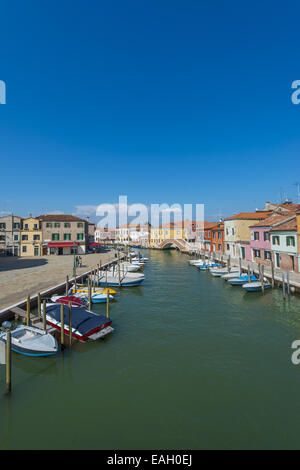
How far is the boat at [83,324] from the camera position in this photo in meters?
12.7

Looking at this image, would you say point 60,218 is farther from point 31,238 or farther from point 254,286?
point 254,286

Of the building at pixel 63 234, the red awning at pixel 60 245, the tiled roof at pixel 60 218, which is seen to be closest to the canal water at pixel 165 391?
A: the red awning at pixel 60 245

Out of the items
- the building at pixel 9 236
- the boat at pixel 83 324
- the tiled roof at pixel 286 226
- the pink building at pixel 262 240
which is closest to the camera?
the boat at pixel 83 324

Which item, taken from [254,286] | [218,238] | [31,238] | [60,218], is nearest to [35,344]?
[254,286]

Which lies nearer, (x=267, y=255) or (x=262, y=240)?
(x=267, y=255)

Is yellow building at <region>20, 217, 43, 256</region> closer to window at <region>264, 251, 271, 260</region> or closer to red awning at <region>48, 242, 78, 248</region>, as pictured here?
red awning at <region>48, 242, 78, 248</region>

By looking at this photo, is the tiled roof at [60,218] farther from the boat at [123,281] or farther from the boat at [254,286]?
the boat at [254,286]

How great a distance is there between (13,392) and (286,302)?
1910 centimetres

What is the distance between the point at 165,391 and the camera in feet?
29.8

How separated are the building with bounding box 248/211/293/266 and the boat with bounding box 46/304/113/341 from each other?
81.1 ft

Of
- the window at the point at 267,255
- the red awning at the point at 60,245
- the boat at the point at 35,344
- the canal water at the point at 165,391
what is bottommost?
the canal water at the point at 165,391

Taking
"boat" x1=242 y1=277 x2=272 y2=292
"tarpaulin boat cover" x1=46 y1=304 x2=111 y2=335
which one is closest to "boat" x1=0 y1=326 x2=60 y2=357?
"tarpaulin boat cover" x1=46 y1=304 x2=111 y2=335

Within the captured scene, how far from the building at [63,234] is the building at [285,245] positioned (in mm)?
35422

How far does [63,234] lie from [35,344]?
1623 inches
